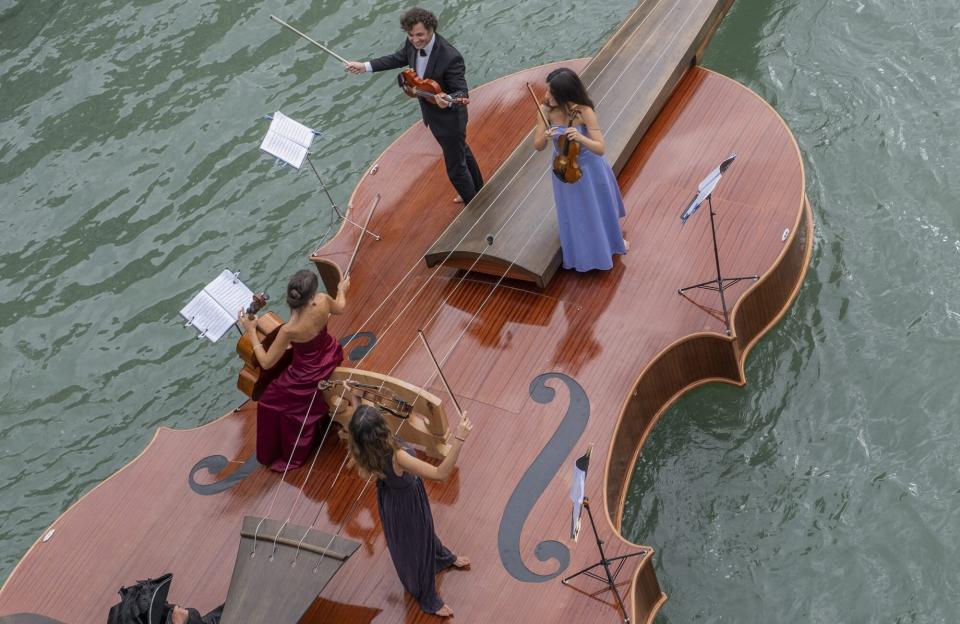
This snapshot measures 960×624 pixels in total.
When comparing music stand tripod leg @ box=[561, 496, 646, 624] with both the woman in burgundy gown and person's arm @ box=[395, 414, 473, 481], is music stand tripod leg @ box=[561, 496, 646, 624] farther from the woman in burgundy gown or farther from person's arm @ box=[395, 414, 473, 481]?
the woman in burgundy gown

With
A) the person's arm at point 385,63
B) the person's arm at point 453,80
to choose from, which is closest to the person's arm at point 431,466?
the person's arm at point 453,80

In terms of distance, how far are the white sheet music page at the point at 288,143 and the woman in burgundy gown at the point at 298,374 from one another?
3.69ft

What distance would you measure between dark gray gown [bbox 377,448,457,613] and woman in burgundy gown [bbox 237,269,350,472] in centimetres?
97

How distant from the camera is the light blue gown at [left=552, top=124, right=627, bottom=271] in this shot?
219 inches

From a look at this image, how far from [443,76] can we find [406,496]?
2745 mm

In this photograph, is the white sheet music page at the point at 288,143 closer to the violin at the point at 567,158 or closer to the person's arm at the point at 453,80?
the person's arm at the point at 453,80

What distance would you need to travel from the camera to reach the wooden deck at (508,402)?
4762 mm

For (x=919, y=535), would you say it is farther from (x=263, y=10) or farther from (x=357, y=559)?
(x=263, y=10)

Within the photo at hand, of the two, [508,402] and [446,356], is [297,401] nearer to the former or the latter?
[446,356]

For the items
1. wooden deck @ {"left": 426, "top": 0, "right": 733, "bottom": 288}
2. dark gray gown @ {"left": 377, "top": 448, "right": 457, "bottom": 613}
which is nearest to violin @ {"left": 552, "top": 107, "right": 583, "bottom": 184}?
wooden deck @ {"left": 426, "top": 0, "right": 733, "bottom": 288}

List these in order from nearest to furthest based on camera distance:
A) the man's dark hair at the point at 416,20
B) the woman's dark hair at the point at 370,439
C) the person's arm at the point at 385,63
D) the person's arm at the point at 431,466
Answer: the woman's dark hair at the point at 370,439, the person's arm at the point at 431,466, the man's dark hair at the point at 416,20, the person's arm at the point at 385,63

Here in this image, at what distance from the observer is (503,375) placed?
5488 mm

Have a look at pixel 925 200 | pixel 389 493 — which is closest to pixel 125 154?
pixel 389 493

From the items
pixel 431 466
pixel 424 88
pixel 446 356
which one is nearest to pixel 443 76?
pixel 424 88
